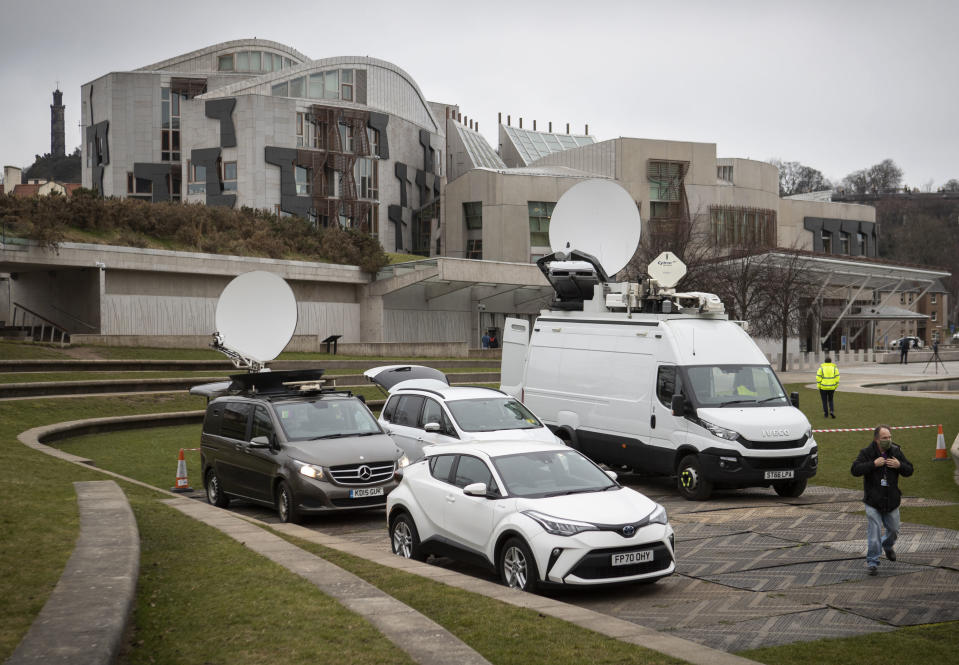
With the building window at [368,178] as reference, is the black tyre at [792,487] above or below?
below

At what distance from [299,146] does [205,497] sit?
52.6 m

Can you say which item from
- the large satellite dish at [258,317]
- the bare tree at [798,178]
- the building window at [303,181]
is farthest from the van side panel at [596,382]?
the bare tree at [798,178]

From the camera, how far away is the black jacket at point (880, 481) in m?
9.52

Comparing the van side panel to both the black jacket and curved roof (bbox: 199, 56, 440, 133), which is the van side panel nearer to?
the black jacket

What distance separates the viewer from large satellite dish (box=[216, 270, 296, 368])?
59.4ft

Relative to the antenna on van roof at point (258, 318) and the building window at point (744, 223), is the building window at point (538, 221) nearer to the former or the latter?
the building window at point (744, 223)

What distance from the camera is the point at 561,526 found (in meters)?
8.75

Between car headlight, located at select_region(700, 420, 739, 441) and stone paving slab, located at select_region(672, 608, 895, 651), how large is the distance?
601 cm

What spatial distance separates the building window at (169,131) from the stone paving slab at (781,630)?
222ft

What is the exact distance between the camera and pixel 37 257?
1534 inches

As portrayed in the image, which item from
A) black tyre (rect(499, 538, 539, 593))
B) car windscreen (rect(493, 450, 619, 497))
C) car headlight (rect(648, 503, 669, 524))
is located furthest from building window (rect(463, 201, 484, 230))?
black tyre (rect(499, 538, 539, 593))

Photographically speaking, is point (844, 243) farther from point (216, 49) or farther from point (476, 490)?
point (476, 490)

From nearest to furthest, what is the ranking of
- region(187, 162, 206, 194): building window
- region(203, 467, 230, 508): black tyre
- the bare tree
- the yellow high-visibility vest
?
region(203, 467, 230, 508): black tyre → the yellow high-visibility vest → region(187, 162, 206, 194): building window → the bare tree

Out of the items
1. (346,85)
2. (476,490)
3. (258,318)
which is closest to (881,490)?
(476,490)
